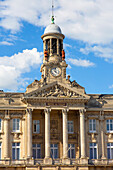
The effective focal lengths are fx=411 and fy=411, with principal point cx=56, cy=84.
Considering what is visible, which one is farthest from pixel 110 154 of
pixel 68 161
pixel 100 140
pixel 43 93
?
pixel 43 93

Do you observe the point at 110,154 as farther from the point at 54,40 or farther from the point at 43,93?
the point at 54,40

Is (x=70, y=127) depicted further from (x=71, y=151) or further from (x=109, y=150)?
(x=109, y=150)

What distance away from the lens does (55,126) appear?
73000 mm

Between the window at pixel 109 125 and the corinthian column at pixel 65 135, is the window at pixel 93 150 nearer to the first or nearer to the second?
the window at pixel 109 125

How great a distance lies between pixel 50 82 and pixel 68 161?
1393 centimetres

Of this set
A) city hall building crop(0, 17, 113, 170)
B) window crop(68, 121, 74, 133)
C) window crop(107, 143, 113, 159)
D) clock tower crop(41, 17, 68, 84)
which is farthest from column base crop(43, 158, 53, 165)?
clock tower crop(41, 17, 68, 84)

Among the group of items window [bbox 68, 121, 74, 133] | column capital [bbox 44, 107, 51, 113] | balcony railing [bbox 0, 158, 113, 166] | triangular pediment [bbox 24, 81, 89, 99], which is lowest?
balcony railing [bbox 0, 158, 113, 166]

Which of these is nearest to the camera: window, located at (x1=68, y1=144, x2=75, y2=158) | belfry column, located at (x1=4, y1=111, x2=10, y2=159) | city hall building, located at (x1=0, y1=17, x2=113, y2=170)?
city hall building, located at (x1=0, y1=17, x2=113, y2=170)

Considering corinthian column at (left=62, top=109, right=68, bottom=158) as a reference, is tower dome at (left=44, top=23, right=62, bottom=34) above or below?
above

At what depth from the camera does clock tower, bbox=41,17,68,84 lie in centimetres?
7269

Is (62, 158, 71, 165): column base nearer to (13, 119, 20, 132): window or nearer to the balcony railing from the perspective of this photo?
the balcony railing

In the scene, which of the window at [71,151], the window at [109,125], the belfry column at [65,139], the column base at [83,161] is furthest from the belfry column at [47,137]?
the window at [109,125]

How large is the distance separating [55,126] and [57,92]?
647 cm

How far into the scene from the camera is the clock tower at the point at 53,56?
72.7 meters
